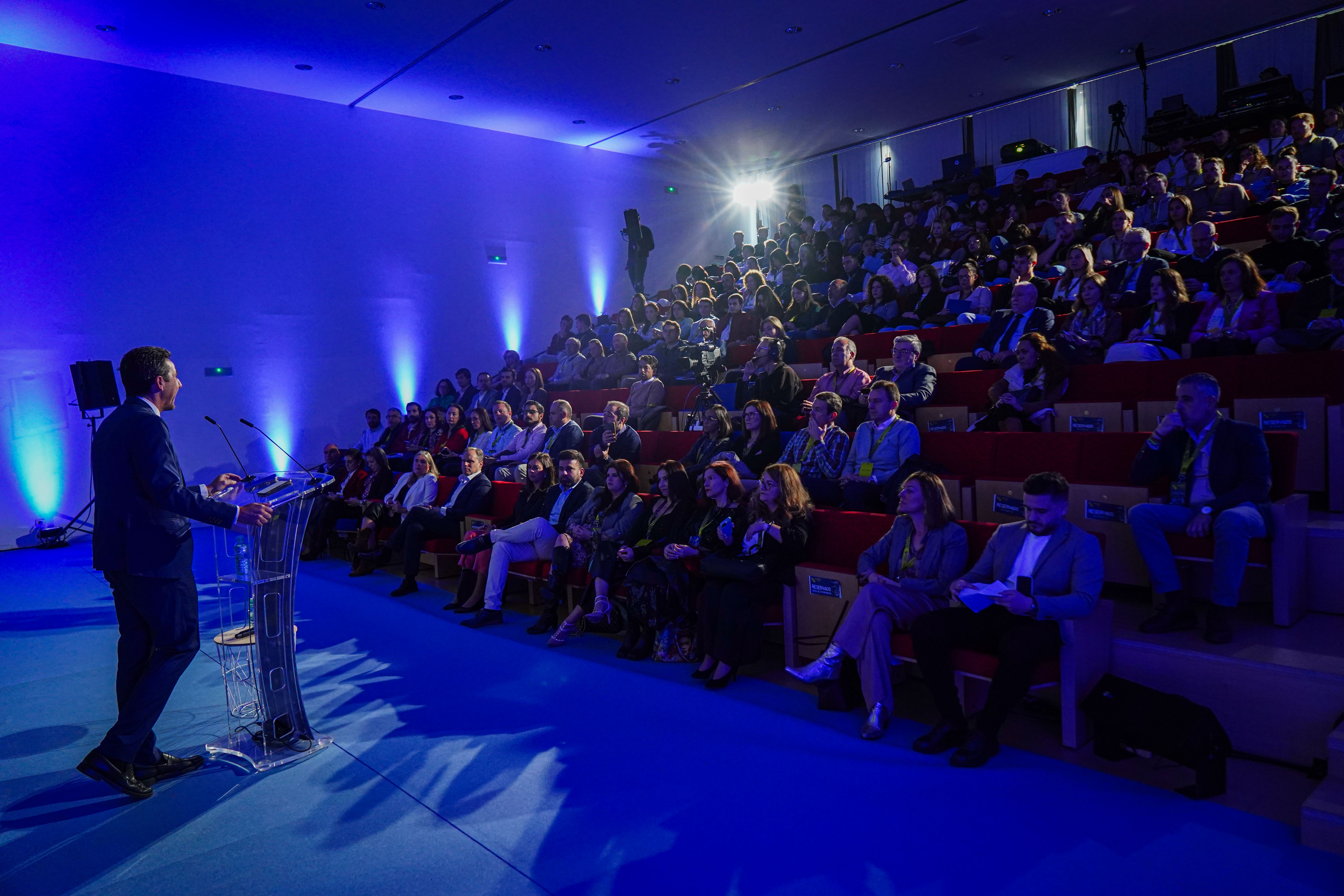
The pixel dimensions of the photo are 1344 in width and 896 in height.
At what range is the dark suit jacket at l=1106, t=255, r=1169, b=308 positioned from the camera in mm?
4938

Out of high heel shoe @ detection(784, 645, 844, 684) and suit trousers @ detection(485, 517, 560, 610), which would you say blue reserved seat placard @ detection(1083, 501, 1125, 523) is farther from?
suit trousers @ detection(485, 517, 560, 610)

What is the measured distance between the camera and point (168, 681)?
2.65m

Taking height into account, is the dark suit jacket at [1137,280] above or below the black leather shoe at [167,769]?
above

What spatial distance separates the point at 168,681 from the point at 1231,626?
3768 mm

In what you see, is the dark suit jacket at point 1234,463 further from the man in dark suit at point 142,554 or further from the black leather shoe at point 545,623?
the man in dark suit at point 142,554

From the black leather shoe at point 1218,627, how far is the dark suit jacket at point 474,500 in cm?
430

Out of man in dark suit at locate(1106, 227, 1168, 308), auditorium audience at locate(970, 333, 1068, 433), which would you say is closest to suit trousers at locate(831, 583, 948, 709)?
auditorium audience at locate(970, 333, 1068, 433)

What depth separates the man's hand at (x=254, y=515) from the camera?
104 inches

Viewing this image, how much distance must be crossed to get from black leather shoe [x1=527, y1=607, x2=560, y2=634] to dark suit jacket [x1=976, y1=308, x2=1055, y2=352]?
322cm

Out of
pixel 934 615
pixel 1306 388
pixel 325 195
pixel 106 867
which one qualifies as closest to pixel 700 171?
pixel 325 195

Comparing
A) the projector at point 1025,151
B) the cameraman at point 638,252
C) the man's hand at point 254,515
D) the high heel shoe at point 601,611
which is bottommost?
the high heel shoe at point 601,611

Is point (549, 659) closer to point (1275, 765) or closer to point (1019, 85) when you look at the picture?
point (1275, 765)

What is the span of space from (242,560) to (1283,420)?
4.49m

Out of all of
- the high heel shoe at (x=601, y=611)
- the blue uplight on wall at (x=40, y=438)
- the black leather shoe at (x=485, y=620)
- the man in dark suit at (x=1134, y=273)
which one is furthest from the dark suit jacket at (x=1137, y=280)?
the blue uplight on wall at (x=40, y=438)
